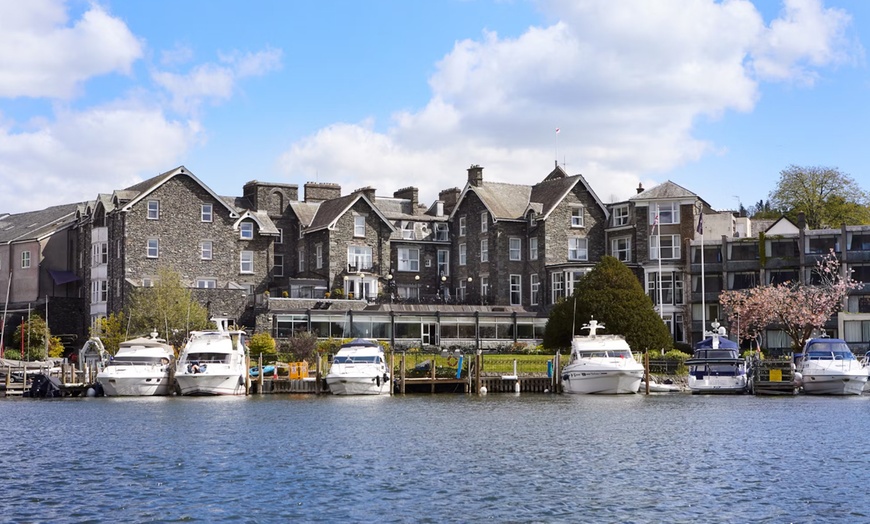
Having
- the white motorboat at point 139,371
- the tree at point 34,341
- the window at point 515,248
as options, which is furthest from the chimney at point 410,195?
the white motorboat at point 139,371

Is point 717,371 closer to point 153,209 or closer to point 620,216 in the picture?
point 620,216

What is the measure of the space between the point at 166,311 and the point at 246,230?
645 inches

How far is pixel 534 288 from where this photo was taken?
303 feet

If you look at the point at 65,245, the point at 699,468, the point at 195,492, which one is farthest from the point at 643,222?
the point at 195,492

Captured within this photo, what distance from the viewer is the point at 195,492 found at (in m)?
30.7

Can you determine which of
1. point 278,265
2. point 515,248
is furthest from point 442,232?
point 278,265

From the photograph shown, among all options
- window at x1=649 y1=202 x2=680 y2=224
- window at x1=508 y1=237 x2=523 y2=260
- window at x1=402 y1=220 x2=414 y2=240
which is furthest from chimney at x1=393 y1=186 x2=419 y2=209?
window at x1=649 y1=202 x2=680 y2=224

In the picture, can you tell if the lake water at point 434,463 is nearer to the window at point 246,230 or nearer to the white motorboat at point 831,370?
the white motorboat at point 831,370

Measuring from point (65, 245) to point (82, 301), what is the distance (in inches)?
273

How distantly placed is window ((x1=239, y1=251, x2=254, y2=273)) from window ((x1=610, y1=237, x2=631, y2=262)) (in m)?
29.0

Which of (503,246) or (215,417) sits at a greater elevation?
(503,246)

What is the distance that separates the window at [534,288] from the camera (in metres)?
91.9

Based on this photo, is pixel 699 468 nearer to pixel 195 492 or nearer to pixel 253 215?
pixel 195 492

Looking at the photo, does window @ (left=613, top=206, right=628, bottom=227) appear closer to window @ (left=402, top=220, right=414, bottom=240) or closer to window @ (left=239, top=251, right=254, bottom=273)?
window @ (left=402, top=220, right=414, bottom=240)
